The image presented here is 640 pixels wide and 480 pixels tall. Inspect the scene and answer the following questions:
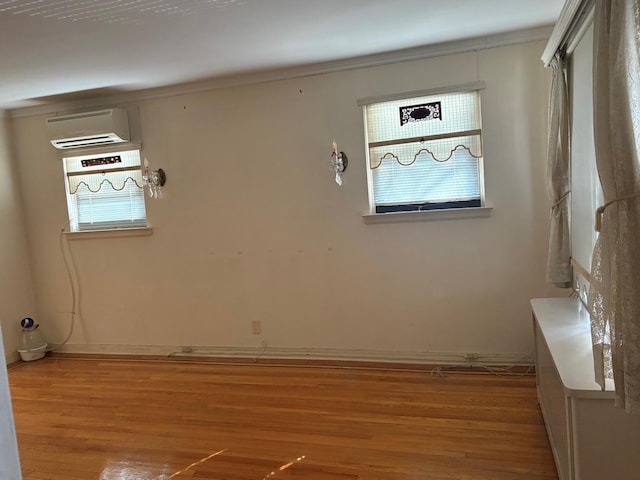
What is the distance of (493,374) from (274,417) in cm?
160

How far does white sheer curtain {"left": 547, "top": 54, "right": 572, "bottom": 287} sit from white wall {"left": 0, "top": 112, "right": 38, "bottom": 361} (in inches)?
187

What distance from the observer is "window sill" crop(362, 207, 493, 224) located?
360 centimetres

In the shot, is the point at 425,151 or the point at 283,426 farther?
the point at 425,151

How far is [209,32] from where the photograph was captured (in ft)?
9.61

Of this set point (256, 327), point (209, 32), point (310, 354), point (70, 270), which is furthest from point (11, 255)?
point (209, 32)

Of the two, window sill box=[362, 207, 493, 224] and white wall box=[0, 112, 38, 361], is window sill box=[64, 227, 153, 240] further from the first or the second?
window sill box=[362, 207, 493, 224]

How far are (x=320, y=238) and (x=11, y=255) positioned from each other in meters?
3.12

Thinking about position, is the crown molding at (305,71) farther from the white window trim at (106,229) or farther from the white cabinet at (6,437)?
the white cabinet at (6,437)

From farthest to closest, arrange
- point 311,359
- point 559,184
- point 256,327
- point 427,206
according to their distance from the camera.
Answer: point 256,327
point 311,359
point 427,206
point 559,184

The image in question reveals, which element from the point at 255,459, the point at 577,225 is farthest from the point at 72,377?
the point at 577,225

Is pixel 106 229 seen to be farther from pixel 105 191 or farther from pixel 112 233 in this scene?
pixel 105 191

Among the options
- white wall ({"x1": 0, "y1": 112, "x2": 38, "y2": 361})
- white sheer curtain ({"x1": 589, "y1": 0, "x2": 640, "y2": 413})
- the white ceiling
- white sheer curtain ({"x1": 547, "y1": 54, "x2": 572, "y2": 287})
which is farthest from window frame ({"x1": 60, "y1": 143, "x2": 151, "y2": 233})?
white sheer curtain ({"x1": 589, "y1": 0, "x2": 640, "y2": 413})

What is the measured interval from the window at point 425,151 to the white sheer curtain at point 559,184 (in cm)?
70

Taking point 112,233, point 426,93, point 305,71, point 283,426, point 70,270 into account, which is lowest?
point 283,426
